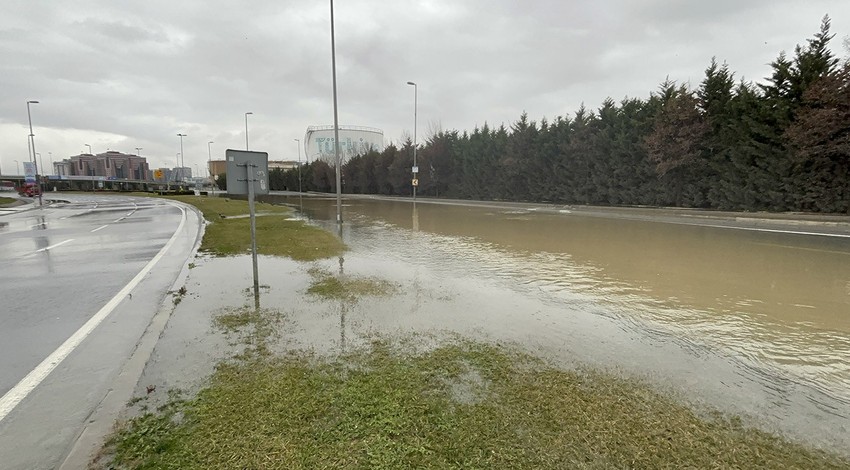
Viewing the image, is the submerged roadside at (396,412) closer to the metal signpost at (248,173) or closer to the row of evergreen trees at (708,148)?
the metal signpost at (248,173)

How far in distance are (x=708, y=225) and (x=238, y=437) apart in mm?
20219

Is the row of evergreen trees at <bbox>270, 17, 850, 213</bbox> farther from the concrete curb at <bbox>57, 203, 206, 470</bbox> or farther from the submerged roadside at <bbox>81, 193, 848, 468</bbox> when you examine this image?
the concrete curb at <bbox>57, 203, 206, 470</bbox>

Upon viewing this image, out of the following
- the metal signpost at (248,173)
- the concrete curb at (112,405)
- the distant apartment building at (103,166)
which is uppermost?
the distant apartment building at (103,166)

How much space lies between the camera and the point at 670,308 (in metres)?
6.14

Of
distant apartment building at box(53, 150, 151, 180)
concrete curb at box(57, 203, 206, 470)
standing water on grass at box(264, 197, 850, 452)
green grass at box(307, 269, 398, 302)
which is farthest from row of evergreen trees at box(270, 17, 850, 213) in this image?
distant apartment building at box(53, 150, 151, 180)

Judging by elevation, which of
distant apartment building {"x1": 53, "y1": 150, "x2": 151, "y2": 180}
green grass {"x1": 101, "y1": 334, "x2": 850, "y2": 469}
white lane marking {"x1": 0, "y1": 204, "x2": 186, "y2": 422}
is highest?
distant apartment building {"x1": 53, "y1": 150, "x2": 151, "y2": 180}

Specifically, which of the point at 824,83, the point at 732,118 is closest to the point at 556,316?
the point at 824,83

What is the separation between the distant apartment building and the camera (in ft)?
477

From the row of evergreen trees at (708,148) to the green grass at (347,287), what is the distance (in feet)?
66.6

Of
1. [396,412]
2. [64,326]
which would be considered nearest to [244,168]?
→ [64,326]

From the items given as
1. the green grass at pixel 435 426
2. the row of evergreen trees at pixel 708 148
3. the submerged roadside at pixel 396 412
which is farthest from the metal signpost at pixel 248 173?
the row of evergreen trees at pixel 708 148

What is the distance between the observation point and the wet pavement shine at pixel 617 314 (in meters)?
3.79

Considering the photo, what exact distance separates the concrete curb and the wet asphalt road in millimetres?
96

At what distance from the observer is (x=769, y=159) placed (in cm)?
1994
